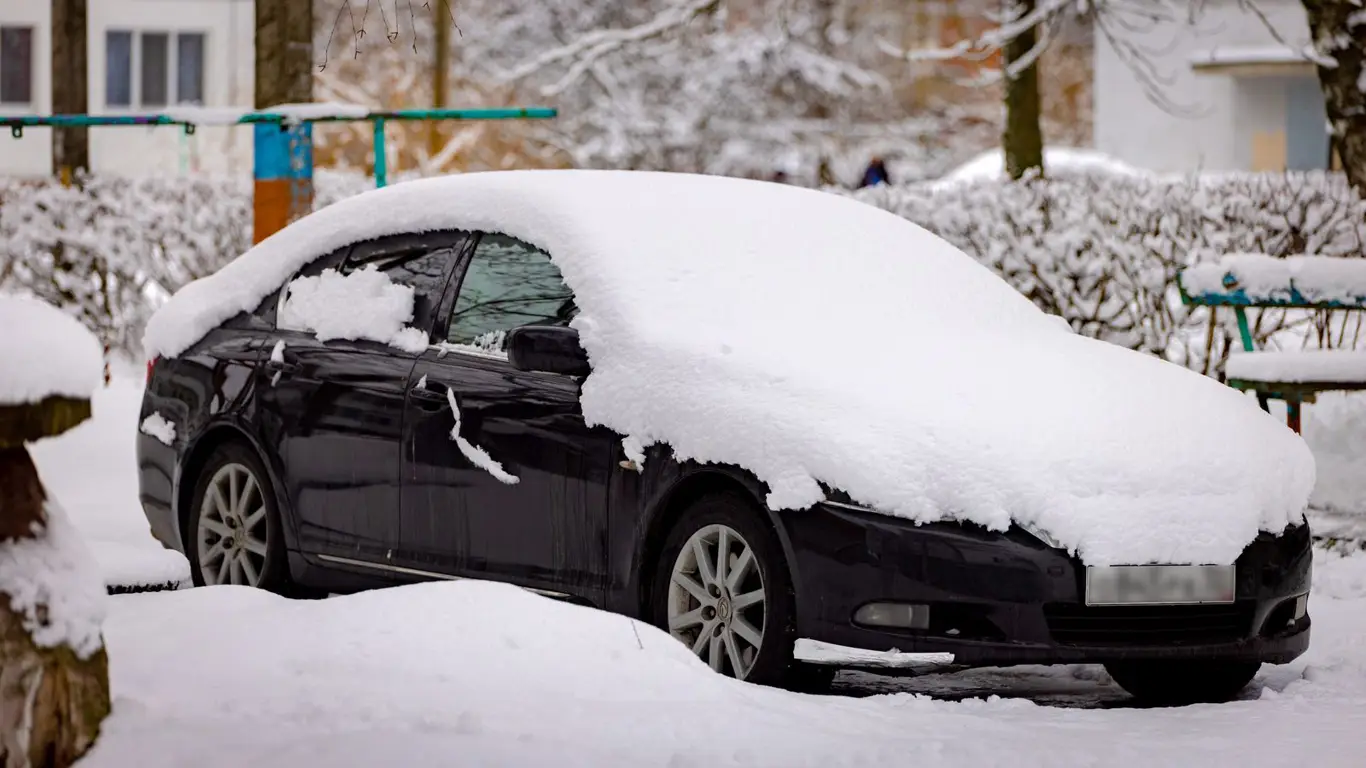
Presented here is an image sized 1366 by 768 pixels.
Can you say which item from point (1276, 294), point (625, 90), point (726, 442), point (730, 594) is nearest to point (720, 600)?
point (730, 594)

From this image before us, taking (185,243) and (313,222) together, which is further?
(185,243)

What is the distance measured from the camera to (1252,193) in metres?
13.7

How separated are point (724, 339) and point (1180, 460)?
1367 millimetres

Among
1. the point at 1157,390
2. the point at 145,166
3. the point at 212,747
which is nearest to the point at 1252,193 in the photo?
the point at 1157,390

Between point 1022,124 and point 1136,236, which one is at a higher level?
point 1022,124

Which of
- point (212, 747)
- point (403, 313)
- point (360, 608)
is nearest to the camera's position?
point (212, 747)

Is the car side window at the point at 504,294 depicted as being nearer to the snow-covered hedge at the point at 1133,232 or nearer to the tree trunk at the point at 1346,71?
the snow-covered hedge at the point at 1133,232

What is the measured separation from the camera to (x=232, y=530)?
26.9ft

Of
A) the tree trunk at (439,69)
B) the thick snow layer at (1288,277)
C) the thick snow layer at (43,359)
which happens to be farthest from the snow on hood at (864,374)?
the tree trunk at (439,69)

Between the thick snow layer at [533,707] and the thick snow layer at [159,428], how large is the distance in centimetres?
154

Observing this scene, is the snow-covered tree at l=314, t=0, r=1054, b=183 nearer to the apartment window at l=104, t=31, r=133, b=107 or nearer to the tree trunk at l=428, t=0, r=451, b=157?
the tree trunk at l=428, t=0, r=451, b=157

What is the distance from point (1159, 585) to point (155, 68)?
34497mm

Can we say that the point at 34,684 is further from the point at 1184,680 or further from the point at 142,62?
the point at 142,62

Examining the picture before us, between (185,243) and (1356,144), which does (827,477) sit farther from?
(185,243)
